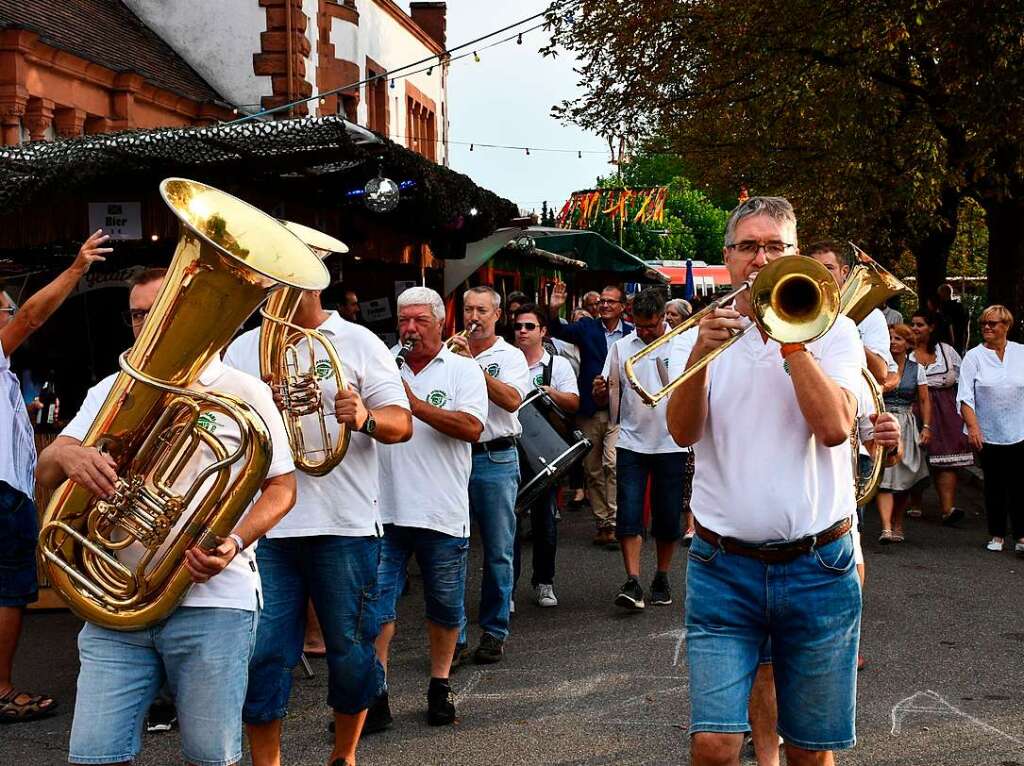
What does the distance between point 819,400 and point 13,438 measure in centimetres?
385

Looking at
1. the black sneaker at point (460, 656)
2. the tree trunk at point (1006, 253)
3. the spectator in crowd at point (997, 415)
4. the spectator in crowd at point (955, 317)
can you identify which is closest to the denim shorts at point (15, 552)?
the black sneaker at point (460, 656)

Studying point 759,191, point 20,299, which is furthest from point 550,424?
point 759,191

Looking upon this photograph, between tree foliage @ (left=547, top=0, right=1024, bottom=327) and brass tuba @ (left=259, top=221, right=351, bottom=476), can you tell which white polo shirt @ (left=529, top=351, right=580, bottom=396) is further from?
tree foliage @ (left=547, top=0, right=1024, bottom=327)

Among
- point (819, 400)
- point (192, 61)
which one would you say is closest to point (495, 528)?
point (819, 400)

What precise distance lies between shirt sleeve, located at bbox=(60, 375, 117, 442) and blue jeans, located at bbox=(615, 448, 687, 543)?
4.75m

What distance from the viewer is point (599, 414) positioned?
11195 mm

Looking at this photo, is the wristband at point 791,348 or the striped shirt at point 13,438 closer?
the wristband at point 791,348

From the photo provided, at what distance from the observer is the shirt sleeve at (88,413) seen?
373 cm

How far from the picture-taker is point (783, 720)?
12.1 ft

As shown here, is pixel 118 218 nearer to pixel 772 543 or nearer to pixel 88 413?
pixel 88 413

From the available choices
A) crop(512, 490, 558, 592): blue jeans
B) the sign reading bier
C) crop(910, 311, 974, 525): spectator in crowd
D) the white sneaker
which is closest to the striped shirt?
the sign reading bier

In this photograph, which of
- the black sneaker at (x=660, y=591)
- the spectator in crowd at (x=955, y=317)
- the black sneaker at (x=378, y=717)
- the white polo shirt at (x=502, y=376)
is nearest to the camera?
the black sneaker at (x=378, y=717)

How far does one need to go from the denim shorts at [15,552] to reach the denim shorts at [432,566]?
4.97ft

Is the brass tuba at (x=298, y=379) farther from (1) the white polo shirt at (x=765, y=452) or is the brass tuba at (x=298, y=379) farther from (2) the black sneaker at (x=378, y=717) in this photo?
(1) the white polo shirt at (x=765, y=452)
